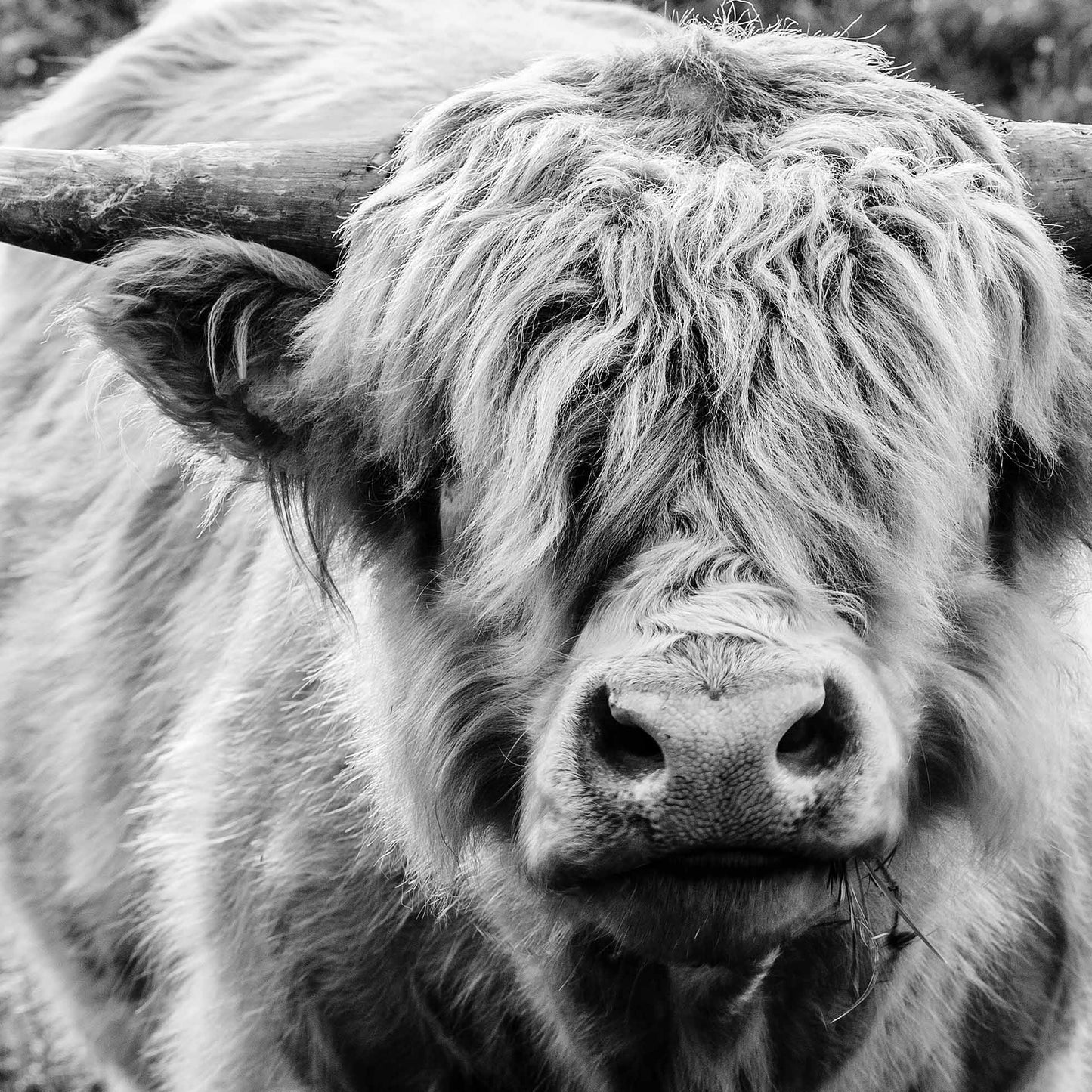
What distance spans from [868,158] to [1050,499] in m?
0.65

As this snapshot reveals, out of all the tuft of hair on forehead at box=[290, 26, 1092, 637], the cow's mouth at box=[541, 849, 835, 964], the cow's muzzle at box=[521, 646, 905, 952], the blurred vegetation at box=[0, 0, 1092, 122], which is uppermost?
the tuft of hair on forehead at box=[290, 26, 1092, 637]

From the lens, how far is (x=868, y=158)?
251cm

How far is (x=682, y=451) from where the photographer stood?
2.34 metres

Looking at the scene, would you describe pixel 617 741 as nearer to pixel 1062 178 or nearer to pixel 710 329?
pixel 710 329

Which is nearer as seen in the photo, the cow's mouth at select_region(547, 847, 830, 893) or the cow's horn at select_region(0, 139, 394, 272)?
the cow's mouth at select_region(547, 847, 830, 893)

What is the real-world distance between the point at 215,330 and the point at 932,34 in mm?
8333

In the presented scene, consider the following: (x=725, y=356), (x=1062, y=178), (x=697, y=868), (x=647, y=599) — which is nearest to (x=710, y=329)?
(x=725, y=356)

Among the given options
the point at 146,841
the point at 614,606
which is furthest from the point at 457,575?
the point at 146,841

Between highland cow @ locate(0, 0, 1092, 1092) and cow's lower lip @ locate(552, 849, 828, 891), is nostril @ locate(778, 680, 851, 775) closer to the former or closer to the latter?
highland cow @ locate(0, 0, 1092, 1092)

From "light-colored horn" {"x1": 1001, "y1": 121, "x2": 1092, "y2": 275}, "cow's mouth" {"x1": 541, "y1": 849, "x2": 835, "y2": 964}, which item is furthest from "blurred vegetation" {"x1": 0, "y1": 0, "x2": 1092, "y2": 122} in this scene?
"cow's mouth" {"x1": 541, "y1": 849, "x2": 835, "y2": 964}

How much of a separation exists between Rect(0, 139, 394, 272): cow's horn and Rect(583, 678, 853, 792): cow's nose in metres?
1.05

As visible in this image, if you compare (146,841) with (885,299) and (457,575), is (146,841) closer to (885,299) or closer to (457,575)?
(457,575)

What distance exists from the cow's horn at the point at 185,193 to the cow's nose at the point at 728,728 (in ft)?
3.43

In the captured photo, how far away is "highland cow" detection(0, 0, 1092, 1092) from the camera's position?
2209 mm
